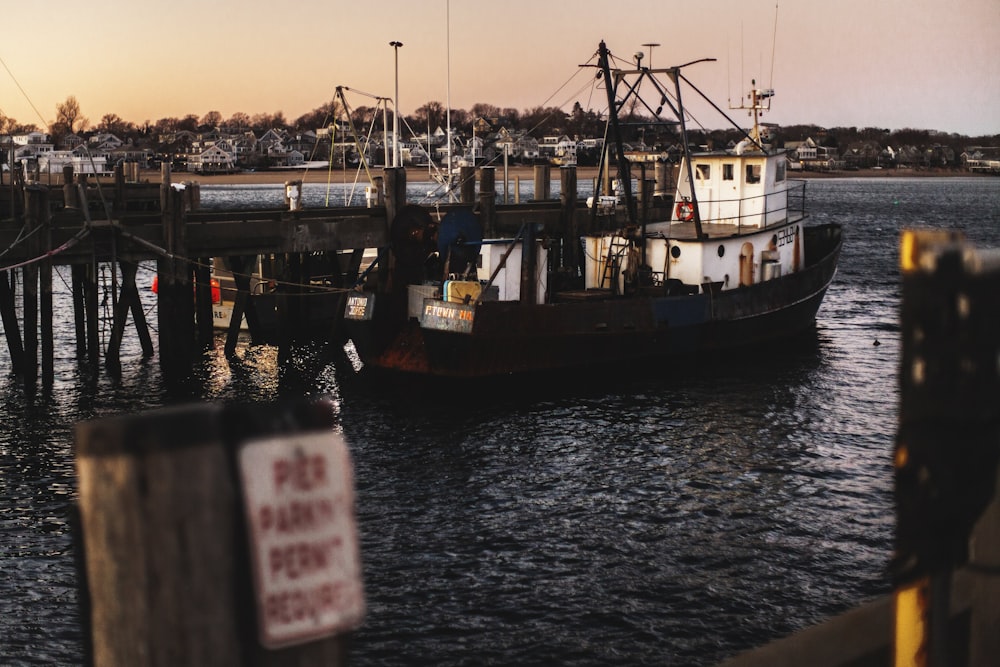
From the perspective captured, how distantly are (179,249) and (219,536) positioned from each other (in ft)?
78.2

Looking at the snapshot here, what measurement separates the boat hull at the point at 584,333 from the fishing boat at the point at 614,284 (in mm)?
30

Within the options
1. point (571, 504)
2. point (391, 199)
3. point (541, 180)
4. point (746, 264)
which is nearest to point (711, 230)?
point (746, 264)

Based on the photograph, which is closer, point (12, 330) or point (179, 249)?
point (179, 249)

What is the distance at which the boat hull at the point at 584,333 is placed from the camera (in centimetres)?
2478

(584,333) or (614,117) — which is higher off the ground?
(614,117)

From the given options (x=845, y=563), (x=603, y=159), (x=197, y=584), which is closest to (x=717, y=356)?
(x=603, y=159)

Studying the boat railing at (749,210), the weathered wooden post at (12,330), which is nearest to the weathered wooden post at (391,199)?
the weathered wooden post at (12,330)

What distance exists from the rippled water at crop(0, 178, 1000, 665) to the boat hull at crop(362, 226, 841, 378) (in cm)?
63

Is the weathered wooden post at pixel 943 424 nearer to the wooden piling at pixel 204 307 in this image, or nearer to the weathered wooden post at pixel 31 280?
the weathered wooden post at pixel 31 280

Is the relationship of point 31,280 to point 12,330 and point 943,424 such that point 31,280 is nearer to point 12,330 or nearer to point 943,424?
point 12,330

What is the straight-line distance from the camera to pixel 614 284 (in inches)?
1117

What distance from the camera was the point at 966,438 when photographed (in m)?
3.31

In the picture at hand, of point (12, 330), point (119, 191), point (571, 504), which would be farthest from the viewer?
point (119, 191)

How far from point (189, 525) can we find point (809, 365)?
92.4 ft
